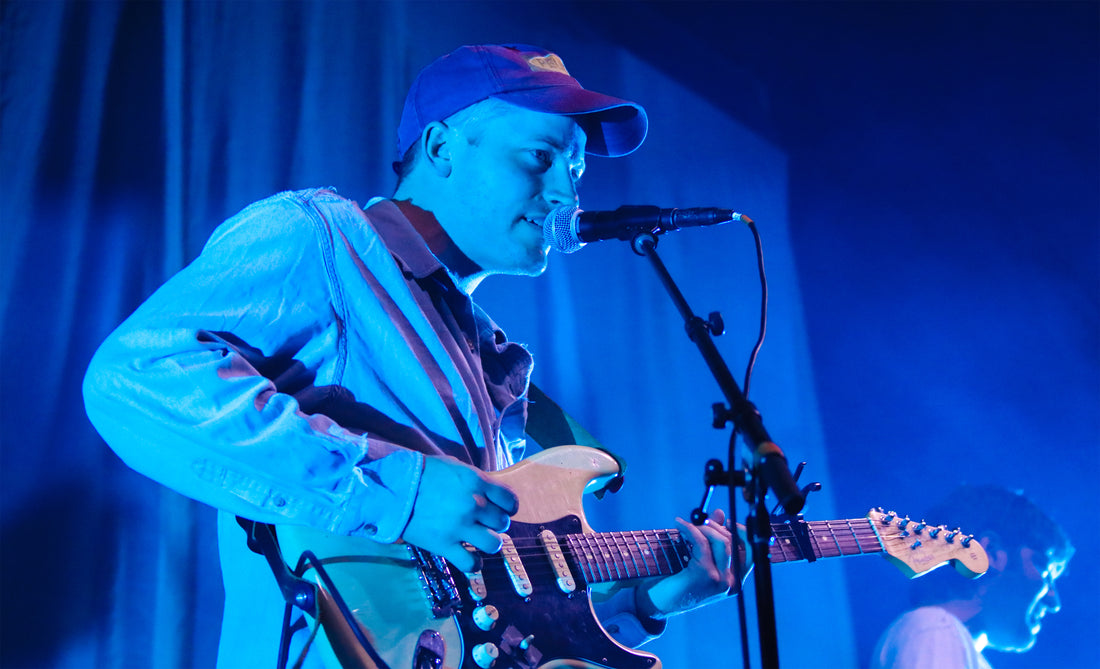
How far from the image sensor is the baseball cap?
6.66 feet

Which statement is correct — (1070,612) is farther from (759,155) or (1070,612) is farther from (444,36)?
(444,36)

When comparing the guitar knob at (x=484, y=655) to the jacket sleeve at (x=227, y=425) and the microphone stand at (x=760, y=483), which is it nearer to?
the jacket sleeve at (x=227, y=425)

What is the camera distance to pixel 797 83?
14.6 feet

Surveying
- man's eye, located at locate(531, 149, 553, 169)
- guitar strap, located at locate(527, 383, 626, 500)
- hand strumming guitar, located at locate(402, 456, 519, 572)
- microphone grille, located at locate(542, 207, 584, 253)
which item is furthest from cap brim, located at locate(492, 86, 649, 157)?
hand strumming guitar, located at locate(402, 456, 519, 572)

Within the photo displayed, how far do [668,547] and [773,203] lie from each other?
9.49 feet

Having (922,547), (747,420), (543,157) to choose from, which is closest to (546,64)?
(543,157)

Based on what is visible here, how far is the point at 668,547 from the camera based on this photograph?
1942 mm

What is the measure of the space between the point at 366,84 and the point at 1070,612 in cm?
417

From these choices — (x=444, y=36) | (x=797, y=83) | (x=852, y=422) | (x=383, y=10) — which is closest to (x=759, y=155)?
(x=797, y=83)

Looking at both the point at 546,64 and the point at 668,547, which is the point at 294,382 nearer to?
the point at 668,547

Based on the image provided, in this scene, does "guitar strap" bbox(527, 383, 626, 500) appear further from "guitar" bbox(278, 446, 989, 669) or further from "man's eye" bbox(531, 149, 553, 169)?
"man's eye" bbox(531, 149, 553, 169)

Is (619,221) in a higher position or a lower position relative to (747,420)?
higher

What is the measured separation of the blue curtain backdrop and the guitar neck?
114 centimetres

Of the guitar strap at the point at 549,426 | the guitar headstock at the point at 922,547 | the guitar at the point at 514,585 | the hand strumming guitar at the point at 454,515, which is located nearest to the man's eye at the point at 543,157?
the guitar strap at the point at 549,426
